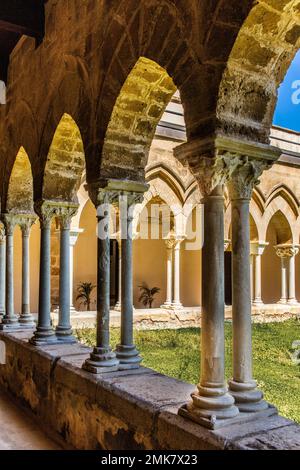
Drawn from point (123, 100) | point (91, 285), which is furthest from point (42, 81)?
point (91, 285)

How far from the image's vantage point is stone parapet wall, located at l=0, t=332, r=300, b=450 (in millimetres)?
2420

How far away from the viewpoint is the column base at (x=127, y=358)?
390cm

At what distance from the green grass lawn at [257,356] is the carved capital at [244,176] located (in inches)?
104

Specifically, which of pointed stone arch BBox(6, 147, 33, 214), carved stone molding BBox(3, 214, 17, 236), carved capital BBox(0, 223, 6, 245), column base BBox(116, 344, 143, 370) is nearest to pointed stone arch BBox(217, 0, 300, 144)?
column base BBox(116, 344, 143, 370)

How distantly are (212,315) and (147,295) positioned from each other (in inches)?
434

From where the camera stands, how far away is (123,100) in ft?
12.7

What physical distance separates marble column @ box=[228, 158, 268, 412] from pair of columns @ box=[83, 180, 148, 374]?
Answer: 1.38m

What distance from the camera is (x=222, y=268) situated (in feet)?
9.11

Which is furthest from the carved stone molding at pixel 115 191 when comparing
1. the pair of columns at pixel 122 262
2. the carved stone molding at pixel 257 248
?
the carved stone molding at pixel 257 248

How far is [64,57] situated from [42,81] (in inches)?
28.6

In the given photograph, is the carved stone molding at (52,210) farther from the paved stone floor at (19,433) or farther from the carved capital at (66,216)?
the paved stone floor at (19,433)

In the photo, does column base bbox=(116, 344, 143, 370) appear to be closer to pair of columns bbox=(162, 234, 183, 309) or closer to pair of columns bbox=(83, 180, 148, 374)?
pair of columns bbox=(83, 180, 148, 374)

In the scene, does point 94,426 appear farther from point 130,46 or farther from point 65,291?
point 130,46

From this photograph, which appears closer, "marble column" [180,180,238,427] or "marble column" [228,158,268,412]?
"marble column" [180,180,238,427]
